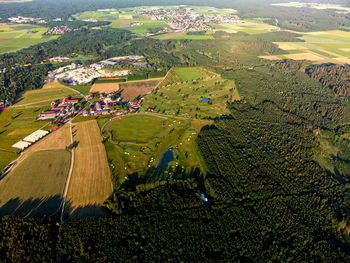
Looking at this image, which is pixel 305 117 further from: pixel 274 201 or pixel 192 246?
pixel 192 246

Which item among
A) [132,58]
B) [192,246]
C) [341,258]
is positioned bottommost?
[341,258]

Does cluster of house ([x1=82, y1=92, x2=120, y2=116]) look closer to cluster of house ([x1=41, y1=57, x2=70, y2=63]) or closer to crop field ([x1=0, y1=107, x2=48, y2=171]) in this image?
crop field ([x1=0, y1=107, x2=48, y2=171])

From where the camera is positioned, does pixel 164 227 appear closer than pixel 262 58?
Yes

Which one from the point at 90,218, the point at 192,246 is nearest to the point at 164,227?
the point at 192,246

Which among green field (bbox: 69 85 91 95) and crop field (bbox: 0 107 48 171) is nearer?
crop field (bbox: 0 107 48 171)

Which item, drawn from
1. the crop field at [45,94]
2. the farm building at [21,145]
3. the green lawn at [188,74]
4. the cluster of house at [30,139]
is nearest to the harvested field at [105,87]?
the crop field at [45,94]

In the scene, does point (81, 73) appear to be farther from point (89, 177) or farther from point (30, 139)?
point (89, 177)

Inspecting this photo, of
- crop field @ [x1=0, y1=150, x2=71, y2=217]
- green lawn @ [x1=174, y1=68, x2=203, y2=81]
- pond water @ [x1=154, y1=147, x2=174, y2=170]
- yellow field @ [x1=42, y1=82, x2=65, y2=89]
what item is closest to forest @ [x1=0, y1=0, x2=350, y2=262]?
pond water @ [x1=154, y1=147, x2=174, y2=170]

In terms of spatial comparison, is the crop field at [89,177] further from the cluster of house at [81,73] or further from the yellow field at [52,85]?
the cluster of house at [81,73]
